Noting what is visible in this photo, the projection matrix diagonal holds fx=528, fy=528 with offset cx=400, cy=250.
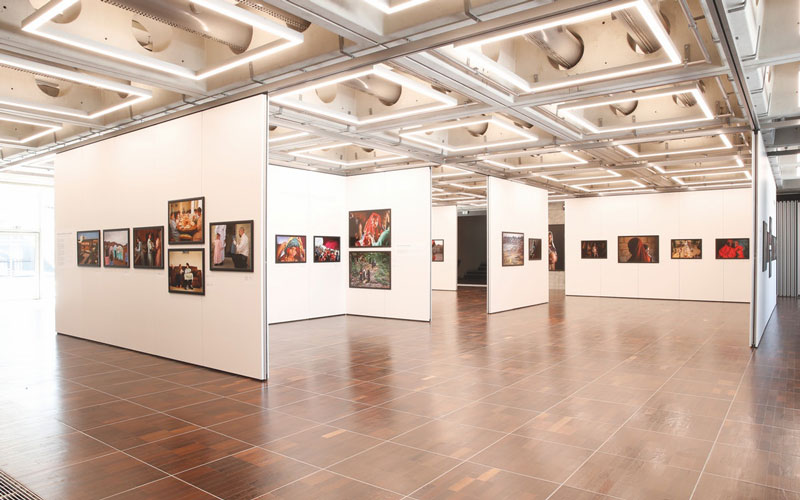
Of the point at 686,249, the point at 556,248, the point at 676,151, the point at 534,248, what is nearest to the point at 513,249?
the point at 534,248

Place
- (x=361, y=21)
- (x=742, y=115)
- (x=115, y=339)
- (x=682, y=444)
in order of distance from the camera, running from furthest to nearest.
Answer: (x=115, y=339), (x=742, y=115), (x=361, y=21), (x=682, y=444)

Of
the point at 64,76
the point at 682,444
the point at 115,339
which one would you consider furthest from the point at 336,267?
the point at 682,444

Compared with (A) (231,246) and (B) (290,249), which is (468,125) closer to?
(A) (231,246)

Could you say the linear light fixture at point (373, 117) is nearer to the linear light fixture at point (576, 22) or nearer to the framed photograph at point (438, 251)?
the linear light fixture at point (576, 22)

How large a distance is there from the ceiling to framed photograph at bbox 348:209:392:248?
3.52 meters

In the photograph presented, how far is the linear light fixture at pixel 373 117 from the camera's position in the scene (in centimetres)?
848

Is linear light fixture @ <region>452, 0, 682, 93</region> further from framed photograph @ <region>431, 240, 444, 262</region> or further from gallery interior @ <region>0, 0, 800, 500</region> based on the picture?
framed photograph @ <region>431, 240, 444, 262</region>

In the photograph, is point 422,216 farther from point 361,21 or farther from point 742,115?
point 361,21

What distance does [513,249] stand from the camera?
2114cm

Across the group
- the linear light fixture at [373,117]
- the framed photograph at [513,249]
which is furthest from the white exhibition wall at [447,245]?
the linear light fixture at [373,117]

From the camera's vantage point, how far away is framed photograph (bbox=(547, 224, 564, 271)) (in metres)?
31.5

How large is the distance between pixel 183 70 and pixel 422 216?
31.3 feet

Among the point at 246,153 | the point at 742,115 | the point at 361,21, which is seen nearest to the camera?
the point at 361,21

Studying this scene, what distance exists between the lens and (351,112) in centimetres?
1192
